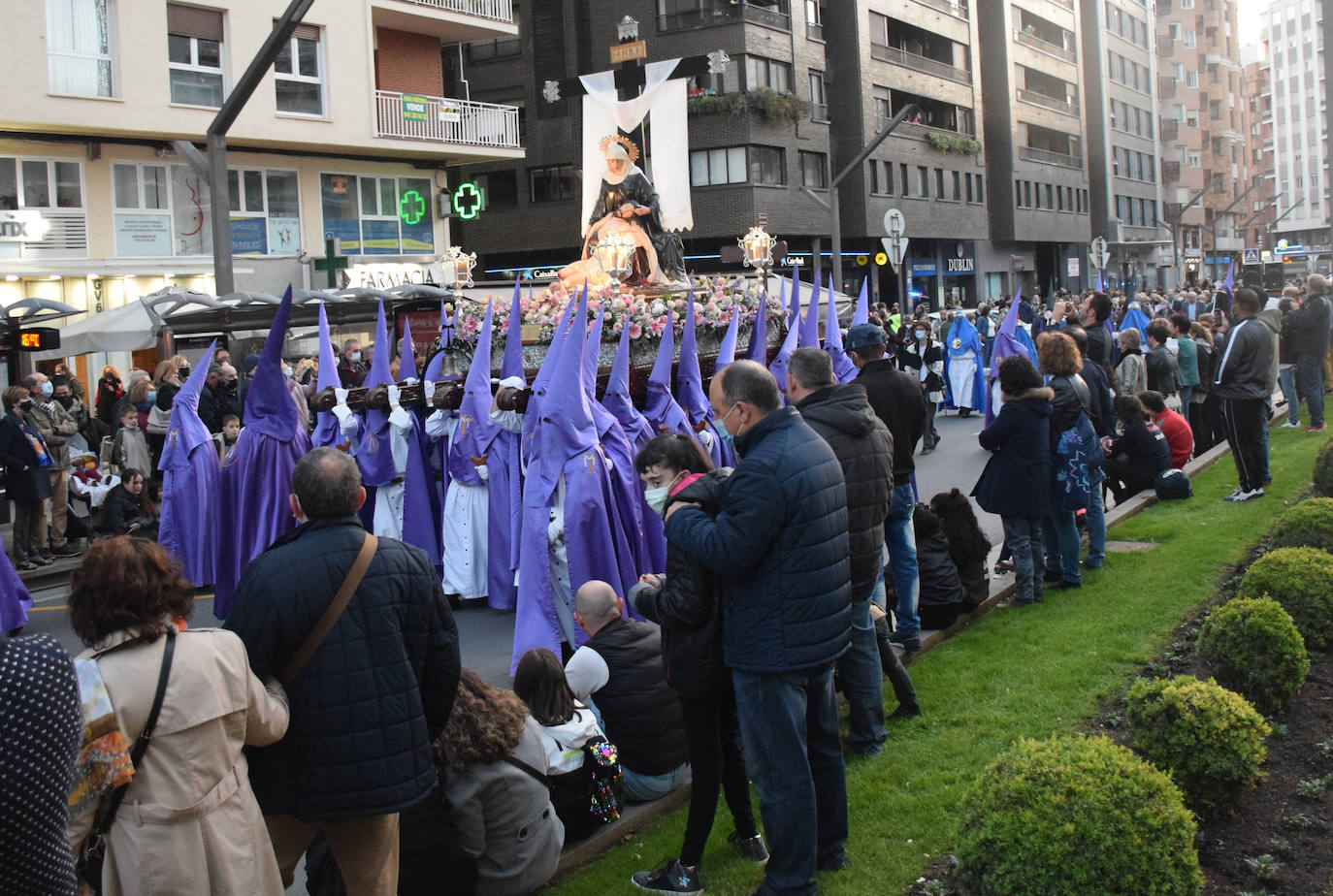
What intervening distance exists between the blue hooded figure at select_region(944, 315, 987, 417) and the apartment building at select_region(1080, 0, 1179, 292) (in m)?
52.8

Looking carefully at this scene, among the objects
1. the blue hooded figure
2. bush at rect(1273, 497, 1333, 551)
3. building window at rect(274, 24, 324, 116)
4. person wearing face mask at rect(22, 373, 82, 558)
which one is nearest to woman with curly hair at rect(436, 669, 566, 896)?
bush at rect(1273, 497, 1333, 551)

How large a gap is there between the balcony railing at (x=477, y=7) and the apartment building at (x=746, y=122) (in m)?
8.17

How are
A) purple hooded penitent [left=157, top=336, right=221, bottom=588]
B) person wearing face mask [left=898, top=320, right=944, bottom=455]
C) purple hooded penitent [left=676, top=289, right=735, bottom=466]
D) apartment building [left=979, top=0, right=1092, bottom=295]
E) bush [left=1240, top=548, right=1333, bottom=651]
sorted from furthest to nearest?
apartment building [left=979, top=0, right=1092, bottom=295], person wearing face mask [left=898, top=320, right=944, bottom=455], purple hooded penitent [left=157, top=336, right=221, bottom=588], purple hooded penitent [left=676, top=289, right=735, bottom=466], bush [left=1240, top=548, right=1333, bottom=651]

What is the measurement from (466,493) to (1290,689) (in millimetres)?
5711

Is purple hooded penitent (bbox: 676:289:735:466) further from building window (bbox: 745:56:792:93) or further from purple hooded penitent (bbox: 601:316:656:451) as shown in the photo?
building window (bbox: 745:56:792:93)

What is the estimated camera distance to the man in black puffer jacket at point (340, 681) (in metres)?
3.67

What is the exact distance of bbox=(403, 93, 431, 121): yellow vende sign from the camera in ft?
95.9

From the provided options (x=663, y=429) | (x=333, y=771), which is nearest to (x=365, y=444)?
(x=663, y=429)

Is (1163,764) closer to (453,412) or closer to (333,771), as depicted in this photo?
(333,771)

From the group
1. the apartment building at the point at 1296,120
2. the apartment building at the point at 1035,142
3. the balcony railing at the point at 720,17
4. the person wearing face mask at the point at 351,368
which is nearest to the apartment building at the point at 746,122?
the balcony railing at the point at 720,17

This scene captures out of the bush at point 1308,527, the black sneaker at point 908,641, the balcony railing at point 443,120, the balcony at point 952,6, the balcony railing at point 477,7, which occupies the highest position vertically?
the balcony at point 952,6

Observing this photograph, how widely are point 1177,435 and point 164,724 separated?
1087 centimetres

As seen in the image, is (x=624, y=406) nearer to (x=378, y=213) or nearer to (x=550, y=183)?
(x=378, y=213)

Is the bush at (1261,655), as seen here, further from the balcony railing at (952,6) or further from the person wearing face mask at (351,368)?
the balcony railing at (952,6)
